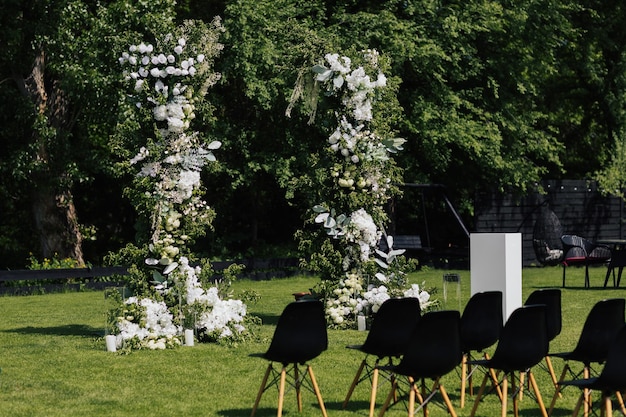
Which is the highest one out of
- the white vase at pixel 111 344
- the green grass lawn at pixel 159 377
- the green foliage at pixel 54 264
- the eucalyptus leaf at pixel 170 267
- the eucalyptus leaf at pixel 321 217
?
the eucalyptus leaf at pixel 321 217

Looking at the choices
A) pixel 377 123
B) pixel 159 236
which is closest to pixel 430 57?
pixel 377 123

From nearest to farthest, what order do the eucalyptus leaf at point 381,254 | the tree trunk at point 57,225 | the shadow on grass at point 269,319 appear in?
the eucalyptus leaf at point 381,254 < the shadow on grass at point 269,319 < the tree trunk at point 57,225

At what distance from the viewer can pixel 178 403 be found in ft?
33.1

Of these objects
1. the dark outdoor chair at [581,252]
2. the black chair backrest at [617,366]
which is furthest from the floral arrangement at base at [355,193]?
the black chair backrest at [617,366]

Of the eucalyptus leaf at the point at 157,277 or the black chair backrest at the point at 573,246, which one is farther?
the black chair backrest at the point at 573,246

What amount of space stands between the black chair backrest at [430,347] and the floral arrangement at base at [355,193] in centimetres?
710

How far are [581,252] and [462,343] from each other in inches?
605

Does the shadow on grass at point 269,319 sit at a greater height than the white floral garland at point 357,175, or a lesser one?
lesser

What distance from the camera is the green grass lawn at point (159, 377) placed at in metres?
9.80

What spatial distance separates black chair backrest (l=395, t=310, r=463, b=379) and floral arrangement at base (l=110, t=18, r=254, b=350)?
5999 millimetres

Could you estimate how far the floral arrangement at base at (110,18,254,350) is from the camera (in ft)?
46.3

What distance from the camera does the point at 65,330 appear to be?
1588 centimetres

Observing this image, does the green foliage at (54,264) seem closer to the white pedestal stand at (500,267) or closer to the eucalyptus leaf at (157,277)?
the eucalyptus leaf at (157,277)

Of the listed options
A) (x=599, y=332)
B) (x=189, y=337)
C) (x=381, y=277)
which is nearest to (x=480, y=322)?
(x=599, y=332)
